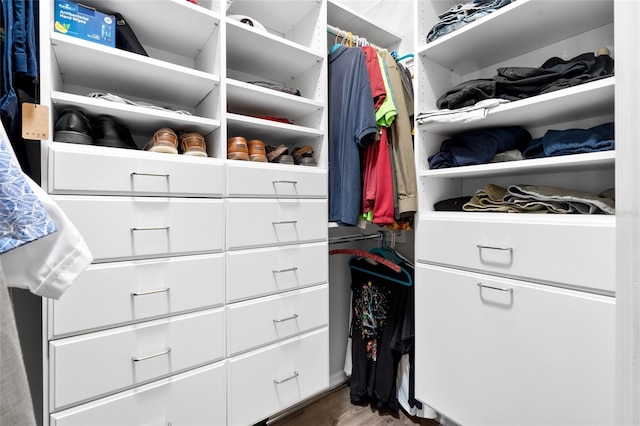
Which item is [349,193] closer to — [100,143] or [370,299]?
[370,299]

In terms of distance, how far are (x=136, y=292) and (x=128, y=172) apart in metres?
0.35

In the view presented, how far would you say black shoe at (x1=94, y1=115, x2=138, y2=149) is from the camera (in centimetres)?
90

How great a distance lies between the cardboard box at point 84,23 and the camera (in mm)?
879

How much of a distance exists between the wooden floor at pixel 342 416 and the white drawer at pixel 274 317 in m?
0.55

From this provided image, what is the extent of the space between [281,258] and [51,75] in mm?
871

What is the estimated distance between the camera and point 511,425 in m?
1.02

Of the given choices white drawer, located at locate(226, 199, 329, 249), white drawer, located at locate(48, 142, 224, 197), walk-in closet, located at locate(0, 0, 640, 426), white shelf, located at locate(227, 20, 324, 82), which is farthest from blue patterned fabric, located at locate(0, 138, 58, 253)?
white shelf, located at locate(227, 20, 324, 82)

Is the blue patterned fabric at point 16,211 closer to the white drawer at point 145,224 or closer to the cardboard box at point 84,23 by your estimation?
the white drawer at point 145,224

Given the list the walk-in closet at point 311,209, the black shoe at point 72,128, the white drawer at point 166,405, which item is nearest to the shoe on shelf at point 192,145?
the walk-in closet at point 311,209

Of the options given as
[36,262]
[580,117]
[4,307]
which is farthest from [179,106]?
[580,117]

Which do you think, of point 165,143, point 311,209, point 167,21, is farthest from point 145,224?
point 167,21

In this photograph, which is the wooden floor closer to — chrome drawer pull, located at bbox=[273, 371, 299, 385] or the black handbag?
chrome drawer pull, located at bbox=[273, 371, 299, 385]

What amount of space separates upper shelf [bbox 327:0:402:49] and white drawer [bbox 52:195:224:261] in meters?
1.07

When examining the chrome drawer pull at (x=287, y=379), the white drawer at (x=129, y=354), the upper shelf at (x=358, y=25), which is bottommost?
the chrome drawer pull at (x=287, y=379)
